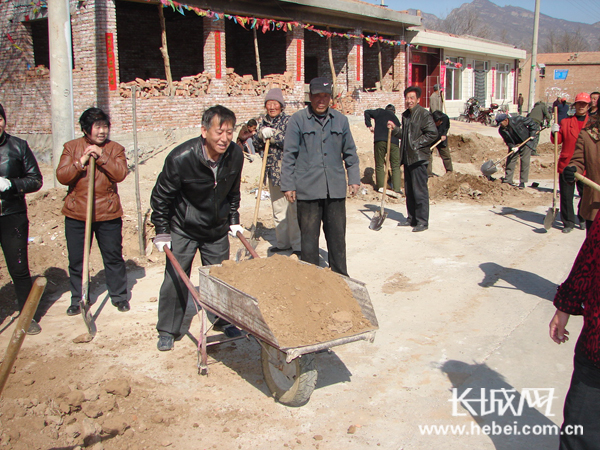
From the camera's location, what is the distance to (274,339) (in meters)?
3.02

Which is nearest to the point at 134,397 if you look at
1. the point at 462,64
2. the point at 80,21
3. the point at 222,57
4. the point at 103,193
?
the point at 103,193

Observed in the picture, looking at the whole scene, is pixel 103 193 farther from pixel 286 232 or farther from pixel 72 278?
pixel 286 232

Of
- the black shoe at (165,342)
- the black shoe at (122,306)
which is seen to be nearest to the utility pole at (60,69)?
the black shoe at (122,306)

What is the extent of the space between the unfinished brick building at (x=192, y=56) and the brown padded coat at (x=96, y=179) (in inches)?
334

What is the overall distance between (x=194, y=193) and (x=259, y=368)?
144 cm

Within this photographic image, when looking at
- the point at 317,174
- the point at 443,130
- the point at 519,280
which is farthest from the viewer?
the point at 443,130

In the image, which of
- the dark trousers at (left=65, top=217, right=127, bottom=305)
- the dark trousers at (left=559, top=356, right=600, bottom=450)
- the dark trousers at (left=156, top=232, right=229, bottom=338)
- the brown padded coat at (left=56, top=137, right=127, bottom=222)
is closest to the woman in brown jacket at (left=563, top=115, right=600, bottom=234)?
the dark trousers at (left=559, top=356, right=600, bottom=450)

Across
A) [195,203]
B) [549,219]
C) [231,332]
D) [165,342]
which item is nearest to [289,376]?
[231,332]

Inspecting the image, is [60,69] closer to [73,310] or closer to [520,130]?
[73,310]

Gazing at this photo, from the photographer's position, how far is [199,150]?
13.2 feet

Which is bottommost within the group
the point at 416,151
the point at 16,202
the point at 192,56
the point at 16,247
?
the point at 16,247

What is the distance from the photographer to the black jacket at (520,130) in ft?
37.7

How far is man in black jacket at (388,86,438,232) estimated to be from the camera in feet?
25.5

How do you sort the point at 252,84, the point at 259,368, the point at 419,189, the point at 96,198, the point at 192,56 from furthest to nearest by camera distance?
the point at 192,56 < the point at 252,84 < the point at 419,189 < the point at 96,198 < the point at 259,368
